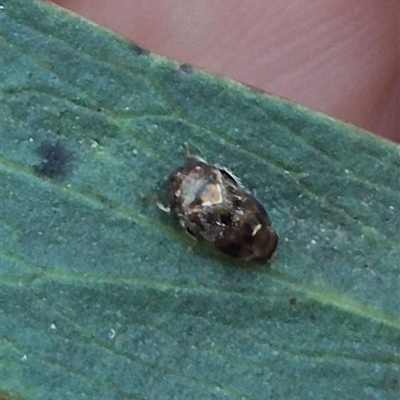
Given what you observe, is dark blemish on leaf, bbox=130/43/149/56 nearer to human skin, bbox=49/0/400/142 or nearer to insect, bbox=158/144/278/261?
insect, bbox=158/144/278/261

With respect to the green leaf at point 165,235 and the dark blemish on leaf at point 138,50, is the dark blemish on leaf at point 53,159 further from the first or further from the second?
the dark blemish on leaf at point 138,50

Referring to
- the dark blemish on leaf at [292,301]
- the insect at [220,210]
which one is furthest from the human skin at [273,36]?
the dark blemish on leaf at [292,301]

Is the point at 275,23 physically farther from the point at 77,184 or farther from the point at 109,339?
the point at 109,339

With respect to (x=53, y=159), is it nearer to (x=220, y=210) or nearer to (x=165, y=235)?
(x=165, y=235)

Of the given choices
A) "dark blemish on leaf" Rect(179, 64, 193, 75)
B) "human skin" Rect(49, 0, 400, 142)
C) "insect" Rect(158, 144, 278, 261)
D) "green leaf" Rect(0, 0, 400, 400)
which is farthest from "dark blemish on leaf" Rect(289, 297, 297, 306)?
"human skin" Rect(49, 0, 400, 142)

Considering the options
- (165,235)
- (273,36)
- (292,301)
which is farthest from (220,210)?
(273,36)

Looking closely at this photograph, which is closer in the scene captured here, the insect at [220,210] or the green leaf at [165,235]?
the green leaf at [165,235]
